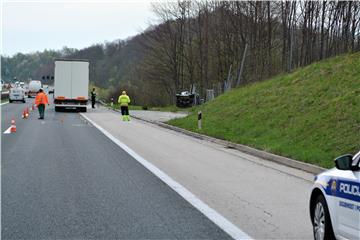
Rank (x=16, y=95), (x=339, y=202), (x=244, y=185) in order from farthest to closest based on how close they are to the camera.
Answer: (x=16, y=95) → (x=244, y=185) → (x=339, y=202)

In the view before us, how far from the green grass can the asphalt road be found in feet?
15.8

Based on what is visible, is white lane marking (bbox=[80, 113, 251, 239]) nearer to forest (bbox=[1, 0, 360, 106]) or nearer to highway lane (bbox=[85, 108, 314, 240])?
highway lane (bbox=[85, 108, 314, 240])

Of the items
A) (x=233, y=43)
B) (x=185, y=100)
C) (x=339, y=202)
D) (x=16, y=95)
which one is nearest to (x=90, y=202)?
(x=339, y=202)

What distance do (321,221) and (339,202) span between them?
61cm

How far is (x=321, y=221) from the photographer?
6.30m

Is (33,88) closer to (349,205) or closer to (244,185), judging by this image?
(244,185)

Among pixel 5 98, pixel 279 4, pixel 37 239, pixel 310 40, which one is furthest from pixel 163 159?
pixel 5 98

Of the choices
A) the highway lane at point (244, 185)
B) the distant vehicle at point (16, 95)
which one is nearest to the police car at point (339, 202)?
the highway lane at point (244, 185)

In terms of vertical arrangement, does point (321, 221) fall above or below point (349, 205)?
below

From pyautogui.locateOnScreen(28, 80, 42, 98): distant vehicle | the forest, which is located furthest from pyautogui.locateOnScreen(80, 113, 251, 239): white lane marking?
pyautogui.locateOnScreen(28, 80, 42, 98): distant vehicle

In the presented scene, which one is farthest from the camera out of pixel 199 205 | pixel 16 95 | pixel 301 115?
pixel 16 95

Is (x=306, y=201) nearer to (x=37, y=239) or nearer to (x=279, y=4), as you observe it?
(x=37, y=239)

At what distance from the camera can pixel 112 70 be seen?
408ft

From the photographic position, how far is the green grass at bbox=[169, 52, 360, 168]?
15.6 m
